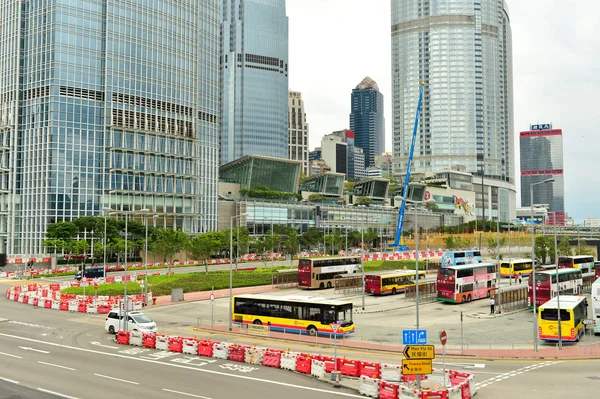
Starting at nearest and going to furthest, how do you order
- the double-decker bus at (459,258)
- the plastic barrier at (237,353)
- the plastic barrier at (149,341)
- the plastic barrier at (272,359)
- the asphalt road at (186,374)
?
the asphalt road at (186,374), the plastic barrier at (272,359), the plastic barrier at (237,353), the plastic barrier at (149,341), the double-decker bus at (459,258)

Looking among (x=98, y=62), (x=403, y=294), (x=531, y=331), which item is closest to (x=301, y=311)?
(x=531, y=331)

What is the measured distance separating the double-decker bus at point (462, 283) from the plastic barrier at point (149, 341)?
108 ft

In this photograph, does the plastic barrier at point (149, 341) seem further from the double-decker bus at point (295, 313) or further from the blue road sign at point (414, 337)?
the blue road sign at point (414, 337)

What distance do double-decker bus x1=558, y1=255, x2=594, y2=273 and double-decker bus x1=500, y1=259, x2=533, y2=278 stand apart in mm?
7779

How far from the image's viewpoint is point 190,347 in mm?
34500

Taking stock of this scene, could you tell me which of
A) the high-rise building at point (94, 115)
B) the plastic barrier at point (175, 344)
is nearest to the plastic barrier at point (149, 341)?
the plastic barrier at point (175, 344)

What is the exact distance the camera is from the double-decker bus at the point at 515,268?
85.1m

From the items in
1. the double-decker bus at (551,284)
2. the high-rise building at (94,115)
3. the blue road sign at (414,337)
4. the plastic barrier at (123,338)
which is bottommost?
the plastic barrier at (123,338)

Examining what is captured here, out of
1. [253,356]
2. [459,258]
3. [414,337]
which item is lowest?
[253,356]

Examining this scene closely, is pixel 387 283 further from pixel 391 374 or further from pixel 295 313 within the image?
pixel 391 374

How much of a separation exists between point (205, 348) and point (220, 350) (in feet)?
4.35

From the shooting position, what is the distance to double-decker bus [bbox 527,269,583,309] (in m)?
49.4

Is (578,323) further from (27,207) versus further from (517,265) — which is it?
(27,207)

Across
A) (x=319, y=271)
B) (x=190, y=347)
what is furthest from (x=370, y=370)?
(x=319, y=271)
